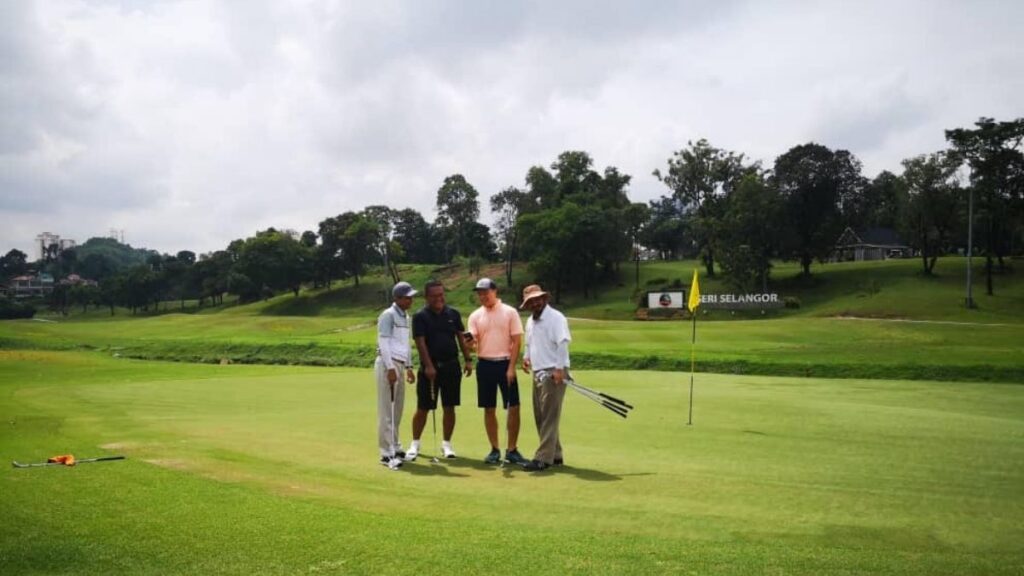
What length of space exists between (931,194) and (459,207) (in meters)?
77.1

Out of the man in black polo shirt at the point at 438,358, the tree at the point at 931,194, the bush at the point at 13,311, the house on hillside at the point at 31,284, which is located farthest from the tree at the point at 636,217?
the house on hillside at the point at 31,284

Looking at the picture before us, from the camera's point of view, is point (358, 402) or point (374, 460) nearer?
point (374, 460)

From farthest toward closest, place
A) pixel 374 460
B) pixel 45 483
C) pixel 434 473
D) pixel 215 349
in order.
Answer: pixel 215 349
pixel 374 460
pixel 434 473
pixel 45 483

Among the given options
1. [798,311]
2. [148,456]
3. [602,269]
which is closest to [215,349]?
[148,456]

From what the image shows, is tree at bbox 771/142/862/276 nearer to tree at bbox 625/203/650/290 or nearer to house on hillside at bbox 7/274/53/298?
tree at bbox 625/203/650/290

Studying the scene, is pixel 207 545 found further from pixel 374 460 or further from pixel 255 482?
pixel 374 460

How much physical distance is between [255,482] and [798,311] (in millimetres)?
65330

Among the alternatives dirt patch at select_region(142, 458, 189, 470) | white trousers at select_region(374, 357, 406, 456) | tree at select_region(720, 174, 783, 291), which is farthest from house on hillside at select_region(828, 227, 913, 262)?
dirt patch at select_region(142, 458, 189, 470)

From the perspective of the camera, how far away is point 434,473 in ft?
28.2

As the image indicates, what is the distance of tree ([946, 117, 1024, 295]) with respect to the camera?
2596 inches

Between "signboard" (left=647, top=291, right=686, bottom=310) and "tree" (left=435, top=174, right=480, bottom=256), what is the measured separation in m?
61.7

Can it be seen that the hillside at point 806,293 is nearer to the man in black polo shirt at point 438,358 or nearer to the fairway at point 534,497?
the fairway at point 534,497

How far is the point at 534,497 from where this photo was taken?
721 centimetres

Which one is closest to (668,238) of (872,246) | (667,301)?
(872,246)
